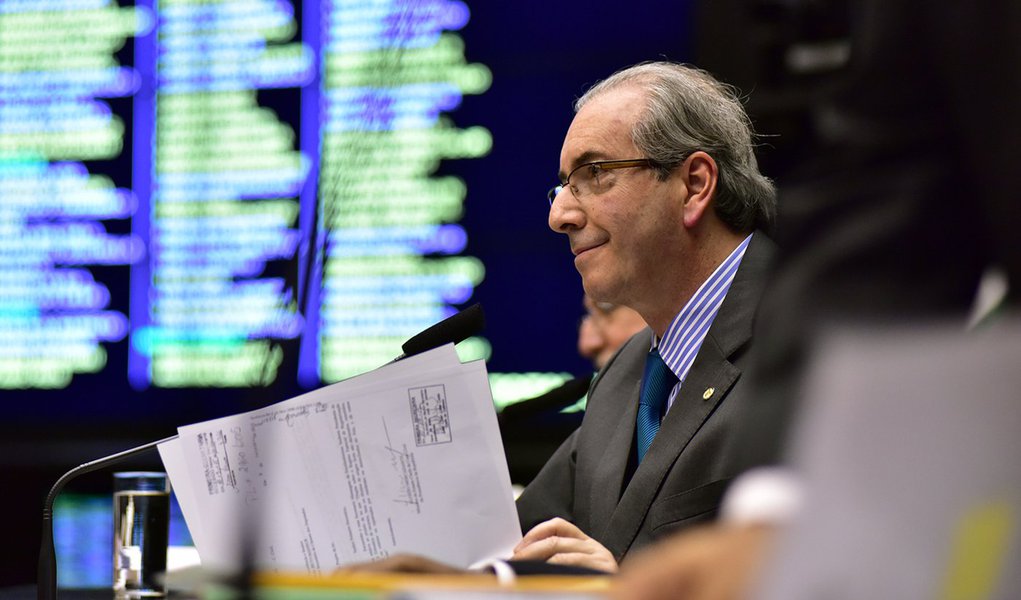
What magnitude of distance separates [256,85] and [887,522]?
3.74 m

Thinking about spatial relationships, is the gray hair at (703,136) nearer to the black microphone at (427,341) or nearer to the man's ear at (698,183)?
the man's ear at (698,183)

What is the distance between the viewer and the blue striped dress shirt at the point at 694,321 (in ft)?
5.02

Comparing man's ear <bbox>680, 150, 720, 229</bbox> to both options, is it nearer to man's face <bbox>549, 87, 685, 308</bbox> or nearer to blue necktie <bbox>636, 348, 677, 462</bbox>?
man's face <bbox>549, 87, 685, 308</bbox>

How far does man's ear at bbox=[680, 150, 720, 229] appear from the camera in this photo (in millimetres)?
1645

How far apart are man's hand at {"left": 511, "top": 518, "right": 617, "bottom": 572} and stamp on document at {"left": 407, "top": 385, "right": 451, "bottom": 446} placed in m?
0.15

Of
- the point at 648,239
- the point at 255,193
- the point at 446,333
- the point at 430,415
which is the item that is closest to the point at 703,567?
the point at 430,415

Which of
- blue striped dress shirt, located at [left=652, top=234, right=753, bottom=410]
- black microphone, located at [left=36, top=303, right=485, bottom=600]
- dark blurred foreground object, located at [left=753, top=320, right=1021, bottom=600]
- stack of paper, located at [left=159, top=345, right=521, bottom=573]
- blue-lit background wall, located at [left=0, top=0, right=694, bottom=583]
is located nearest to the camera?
dark blurred foreground object, located at [left=753, top=320, right=1021, bottom=600]

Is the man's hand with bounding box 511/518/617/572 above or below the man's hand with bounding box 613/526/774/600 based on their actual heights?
below

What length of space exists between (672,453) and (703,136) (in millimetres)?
525

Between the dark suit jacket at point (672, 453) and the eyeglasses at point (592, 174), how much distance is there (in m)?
0.22

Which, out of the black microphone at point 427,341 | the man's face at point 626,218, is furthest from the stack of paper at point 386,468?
the man's face at point 626,218

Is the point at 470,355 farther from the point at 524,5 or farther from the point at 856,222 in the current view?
the point at 856,222

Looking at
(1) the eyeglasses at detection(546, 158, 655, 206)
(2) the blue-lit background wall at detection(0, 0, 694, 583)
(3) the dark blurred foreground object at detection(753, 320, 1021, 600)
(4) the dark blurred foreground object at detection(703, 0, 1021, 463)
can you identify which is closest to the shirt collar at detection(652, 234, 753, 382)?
(1) the eyeglasses at detection(546, 158, 655, 206)

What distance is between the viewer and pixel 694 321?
1558mm
